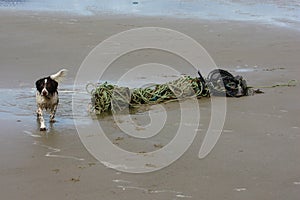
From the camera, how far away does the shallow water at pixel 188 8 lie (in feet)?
52.6

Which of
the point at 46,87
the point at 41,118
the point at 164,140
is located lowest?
the point at 164,140

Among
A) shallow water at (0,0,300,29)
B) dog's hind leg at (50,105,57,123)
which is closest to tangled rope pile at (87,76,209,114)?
dog's hind leg at (50,105,57,123)

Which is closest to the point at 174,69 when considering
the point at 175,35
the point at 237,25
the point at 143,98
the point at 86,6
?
the point at 143,98

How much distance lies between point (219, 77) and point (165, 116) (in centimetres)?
147

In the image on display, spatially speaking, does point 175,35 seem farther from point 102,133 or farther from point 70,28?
point 102,133

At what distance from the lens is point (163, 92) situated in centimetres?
706

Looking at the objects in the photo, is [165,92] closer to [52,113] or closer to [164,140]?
[52,113]

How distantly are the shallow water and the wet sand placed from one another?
18.2ft

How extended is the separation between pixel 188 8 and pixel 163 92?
11.3 meters

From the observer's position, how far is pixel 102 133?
5598mm

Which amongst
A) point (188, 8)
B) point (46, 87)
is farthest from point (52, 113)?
point (188, 8)

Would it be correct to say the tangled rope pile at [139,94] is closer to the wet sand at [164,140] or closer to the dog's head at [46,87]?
the wet sand at [164,140]

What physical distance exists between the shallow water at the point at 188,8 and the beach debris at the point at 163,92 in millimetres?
7614

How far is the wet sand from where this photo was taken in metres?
4.09
